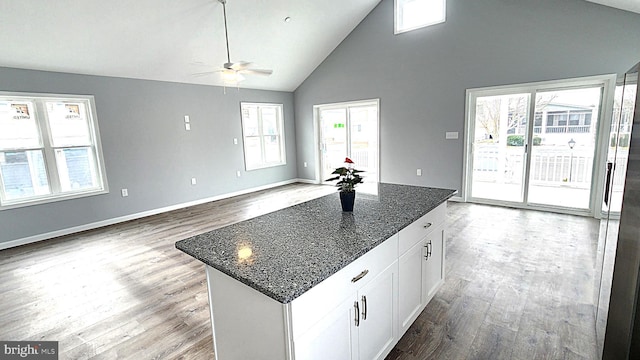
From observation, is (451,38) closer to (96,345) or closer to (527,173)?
(527,173)

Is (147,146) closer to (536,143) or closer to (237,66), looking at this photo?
(237,66)

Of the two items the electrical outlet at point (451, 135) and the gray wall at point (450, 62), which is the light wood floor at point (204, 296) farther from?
the gray wall at point (450, 62)

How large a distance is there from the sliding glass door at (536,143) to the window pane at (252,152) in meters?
4.39

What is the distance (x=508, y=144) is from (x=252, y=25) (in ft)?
14.9

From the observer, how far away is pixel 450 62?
16.5 feet

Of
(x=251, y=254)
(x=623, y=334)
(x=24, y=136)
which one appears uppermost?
(x=24, y=136)

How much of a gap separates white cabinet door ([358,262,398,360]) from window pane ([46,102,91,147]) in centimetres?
497

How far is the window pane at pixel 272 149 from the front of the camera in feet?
23.3

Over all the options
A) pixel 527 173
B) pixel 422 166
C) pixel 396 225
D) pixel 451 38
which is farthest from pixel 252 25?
pixel 527 173

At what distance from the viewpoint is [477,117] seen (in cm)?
500

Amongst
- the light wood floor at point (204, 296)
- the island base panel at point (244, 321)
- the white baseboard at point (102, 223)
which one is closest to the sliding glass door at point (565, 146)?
the light wood floor at point (204, 296)

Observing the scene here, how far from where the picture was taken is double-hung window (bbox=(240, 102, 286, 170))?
21.7ft

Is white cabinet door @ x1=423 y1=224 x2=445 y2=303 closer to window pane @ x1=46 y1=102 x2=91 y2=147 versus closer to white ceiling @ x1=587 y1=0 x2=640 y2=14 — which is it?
white ceiling @ x1=587 y1=0 x2=640 y2=14
